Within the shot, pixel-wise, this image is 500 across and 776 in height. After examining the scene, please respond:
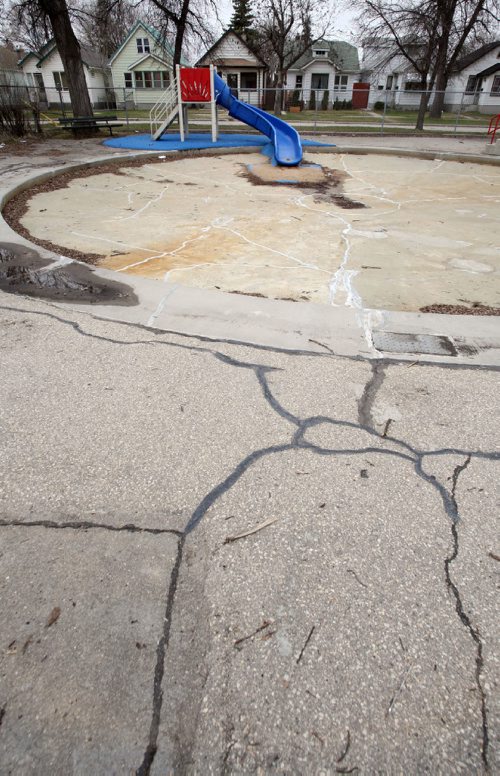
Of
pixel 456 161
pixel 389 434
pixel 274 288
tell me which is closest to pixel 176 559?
pixel 389 434

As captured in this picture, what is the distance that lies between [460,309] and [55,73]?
52.5 m

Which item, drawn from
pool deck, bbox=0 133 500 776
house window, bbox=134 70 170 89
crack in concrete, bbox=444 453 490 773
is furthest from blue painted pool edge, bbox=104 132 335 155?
house window, bbox=134 70 170 89

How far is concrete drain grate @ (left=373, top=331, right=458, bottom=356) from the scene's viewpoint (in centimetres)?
376

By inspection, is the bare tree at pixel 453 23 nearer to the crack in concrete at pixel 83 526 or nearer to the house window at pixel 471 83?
the house window at pixel 471 83

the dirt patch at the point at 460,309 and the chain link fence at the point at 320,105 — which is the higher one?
the chain link fence at the point at 320,105

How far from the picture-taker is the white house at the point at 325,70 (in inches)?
1848

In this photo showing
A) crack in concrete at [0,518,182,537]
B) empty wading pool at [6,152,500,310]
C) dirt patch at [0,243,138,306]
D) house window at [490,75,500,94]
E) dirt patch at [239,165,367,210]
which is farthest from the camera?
house window at [490,75,500,94]

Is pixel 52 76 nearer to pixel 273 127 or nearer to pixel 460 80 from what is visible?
pixel 273 127

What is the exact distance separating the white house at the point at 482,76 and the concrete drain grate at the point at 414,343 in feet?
170

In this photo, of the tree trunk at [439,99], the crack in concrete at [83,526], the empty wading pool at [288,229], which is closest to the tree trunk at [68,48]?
the empty wading pool at [288,229]

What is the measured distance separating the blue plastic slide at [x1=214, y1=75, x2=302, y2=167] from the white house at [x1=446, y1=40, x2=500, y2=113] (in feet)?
126

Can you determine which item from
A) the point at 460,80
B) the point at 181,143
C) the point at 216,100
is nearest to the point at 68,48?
the point at 181,143

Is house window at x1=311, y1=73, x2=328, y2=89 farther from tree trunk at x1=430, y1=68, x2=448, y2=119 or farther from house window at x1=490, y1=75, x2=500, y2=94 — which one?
tree trunk at x1=430, y1=68, x2=448, y2=119

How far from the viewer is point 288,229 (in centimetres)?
741
